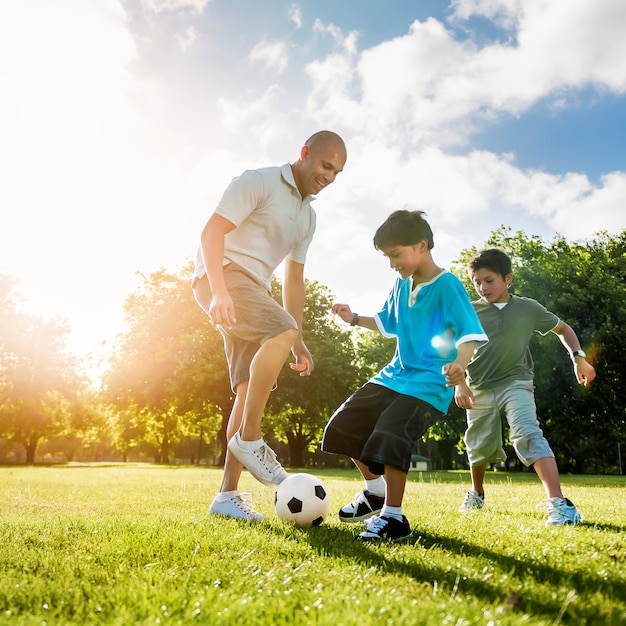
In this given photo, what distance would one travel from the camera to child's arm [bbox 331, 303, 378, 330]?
506 centimetres

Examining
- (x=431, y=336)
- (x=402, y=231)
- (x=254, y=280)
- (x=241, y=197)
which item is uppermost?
(x=241, y=197)

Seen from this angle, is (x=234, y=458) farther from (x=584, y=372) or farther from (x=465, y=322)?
(x=584, y=372)

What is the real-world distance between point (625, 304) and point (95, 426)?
40453 millimetres

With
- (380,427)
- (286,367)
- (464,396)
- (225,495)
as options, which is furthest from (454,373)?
(286,367)

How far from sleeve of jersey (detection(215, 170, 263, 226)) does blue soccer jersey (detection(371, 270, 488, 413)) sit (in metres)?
1.45

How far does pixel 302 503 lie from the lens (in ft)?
13.5

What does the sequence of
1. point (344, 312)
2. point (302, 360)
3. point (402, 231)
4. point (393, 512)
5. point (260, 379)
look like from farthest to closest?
point (302, 360) < point (344, 312) < point (260, 379) < point (402, 231) < point (393, 512)

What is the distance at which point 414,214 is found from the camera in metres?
4.50

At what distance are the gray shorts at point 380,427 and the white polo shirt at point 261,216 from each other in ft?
4.43

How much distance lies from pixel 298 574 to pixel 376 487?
2.29m

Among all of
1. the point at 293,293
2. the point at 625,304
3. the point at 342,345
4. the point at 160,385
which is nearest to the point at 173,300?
the point at 160,385

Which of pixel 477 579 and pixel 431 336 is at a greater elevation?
pixel 431 336

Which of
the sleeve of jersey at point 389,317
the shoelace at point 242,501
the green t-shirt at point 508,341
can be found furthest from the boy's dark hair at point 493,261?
the shoelace at point 242,501

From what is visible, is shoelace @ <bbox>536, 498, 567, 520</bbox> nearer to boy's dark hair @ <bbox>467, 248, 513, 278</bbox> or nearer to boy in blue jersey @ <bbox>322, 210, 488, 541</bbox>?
boy in blue jersey @ <bbox>322, 210, 488, 541</bbox>
